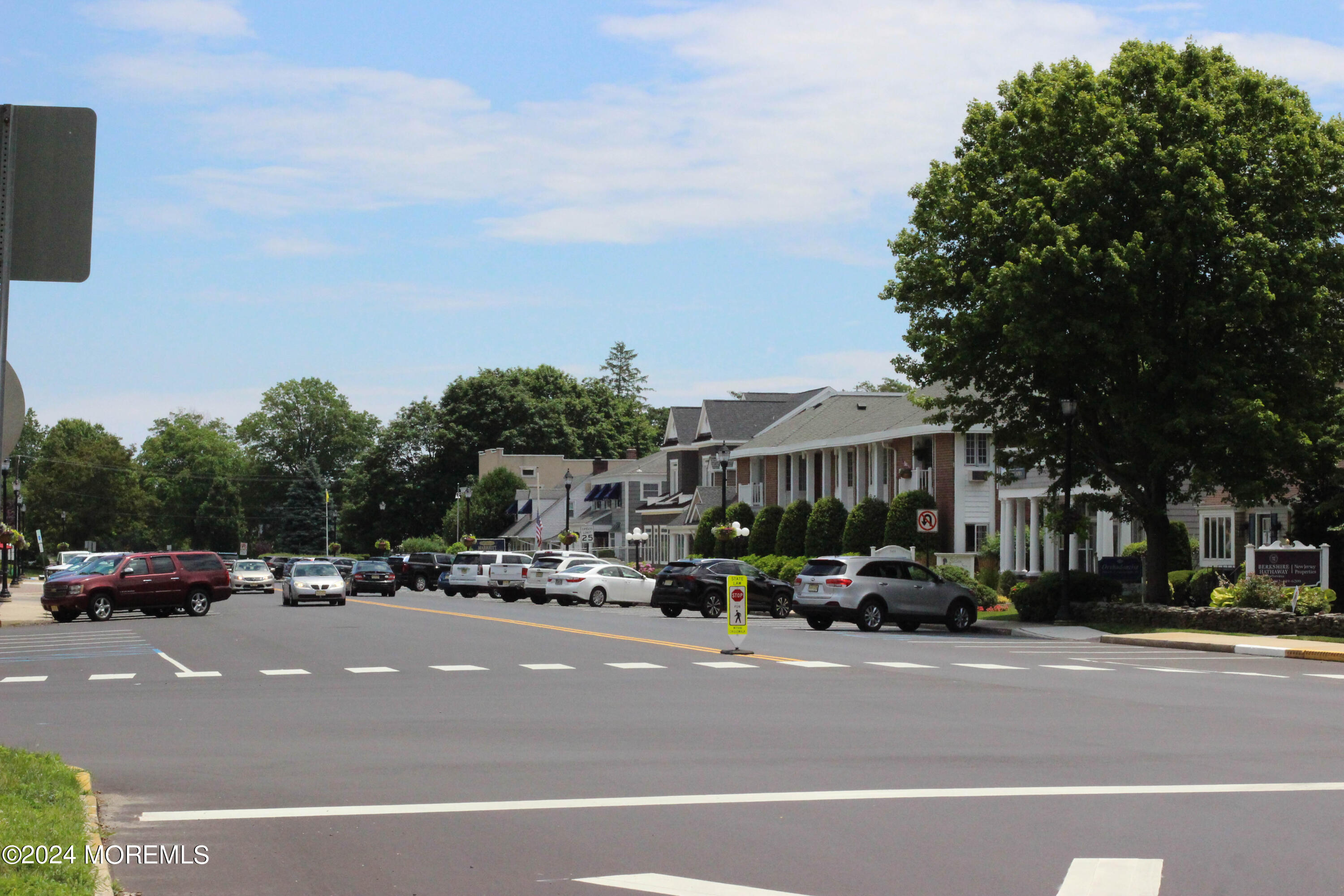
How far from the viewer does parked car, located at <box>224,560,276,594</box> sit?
2451 inches

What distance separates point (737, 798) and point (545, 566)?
41.1m

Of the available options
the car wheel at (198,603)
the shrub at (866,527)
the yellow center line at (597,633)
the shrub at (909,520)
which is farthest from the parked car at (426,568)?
the car wheel at (198,603)

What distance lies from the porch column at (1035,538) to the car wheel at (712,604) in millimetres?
13149

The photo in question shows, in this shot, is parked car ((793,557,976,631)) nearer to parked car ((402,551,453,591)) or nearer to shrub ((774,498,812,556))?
shrub ((774,498,812,556))

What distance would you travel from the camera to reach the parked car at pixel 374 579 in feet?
189

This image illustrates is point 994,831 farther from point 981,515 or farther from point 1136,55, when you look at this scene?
point 981,515

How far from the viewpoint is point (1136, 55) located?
32781mm

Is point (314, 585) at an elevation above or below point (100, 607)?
above

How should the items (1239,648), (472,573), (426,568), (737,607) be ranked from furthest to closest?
(426,568) < (472,573) < (1239,648) < (737,607)

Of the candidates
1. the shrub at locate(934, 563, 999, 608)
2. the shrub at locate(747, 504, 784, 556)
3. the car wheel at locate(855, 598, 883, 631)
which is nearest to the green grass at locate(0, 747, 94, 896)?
the car wheel at locate(855, 598, 883, 631)

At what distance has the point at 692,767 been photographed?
1134 cm

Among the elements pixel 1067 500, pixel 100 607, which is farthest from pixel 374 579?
pixel 1067 500

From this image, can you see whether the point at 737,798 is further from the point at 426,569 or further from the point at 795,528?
the point at 426,569

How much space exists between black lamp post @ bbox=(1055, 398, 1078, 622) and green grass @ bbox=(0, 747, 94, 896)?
2628 cm
